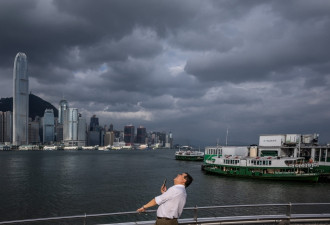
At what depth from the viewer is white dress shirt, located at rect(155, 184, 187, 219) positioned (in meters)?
5.43

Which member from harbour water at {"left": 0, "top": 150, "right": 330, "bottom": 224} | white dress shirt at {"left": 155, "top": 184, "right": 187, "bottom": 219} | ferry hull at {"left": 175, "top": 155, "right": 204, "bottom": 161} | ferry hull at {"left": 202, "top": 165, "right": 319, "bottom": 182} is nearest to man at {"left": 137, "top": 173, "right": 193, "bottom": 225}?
white dress shirt at {"left": 155, "top": 184, "right": 187, "bottom": 219}

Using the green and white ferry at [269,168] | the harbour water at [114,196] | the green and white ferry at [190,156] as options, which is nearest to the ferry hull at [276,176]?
the green and white ferry at [269,168]

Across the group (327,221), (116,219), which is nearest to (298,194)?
(116,219)

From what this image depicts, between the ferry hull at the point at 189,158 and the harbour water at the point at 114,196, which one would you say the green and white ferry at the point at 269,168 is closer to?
the harbour water at the point at 114,196

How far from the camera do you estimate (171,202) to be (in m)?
5.49

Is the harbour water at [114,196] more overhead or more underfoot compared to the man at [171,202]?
more underfoot

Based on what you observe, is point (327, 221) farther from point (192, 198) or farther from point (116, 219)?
point (192, 198)

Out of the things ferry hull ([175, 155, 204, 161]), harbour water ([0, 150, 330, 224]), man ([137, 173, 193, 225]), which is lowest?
ferry hull ([175, 155, 204, 161])

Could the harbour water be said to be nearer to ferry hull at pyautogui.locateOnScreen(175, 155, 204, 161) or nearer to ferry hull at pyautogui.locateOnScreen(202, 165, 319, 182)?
ferry hull at pyautogui.locateOnScreen(202, 165, 319, 182)

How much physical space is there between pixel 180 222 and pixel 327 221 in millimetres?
4993

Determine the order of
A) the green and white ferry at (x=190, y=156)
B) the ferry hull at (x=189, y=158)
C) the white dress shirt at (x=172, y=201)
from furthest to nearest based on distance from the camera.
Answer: the green and white ferry at (x=190, y=156) → the ferry hull at (x=189, y=158) → the white dress shirt at (x=172, y=201)

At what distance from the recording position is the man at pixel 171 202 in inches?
214

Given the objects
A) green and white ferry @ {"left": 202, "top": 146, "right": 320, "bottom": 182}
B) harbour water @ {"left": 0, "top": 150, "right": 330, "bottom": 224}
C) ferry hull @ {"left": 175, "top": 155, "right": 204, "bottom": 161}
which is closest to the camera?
Result: harbour water @ {"left": 0, "top": 150, "right": 330, "bottom": 224}

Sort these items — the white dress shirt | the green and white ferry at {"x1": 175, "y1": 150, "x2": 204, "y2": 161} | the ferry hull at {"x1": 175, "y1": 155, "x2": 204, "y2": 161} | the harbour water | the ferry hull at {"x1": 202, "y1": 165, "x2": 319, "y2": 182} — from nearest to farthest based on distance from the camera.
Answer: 1. the white dress shirt
2. the harbour water
3. the ferry hull at {"x1": 202, "y1": 165, "x2": 319, "y2": 182}
4. the ferry hull at {"x1": 175, "y1": 155, "x2": 204, "y2": 161}
5. the green and white ferry at {"x1": 175, "y1": 150, "x2": 204, "y2": 161}
